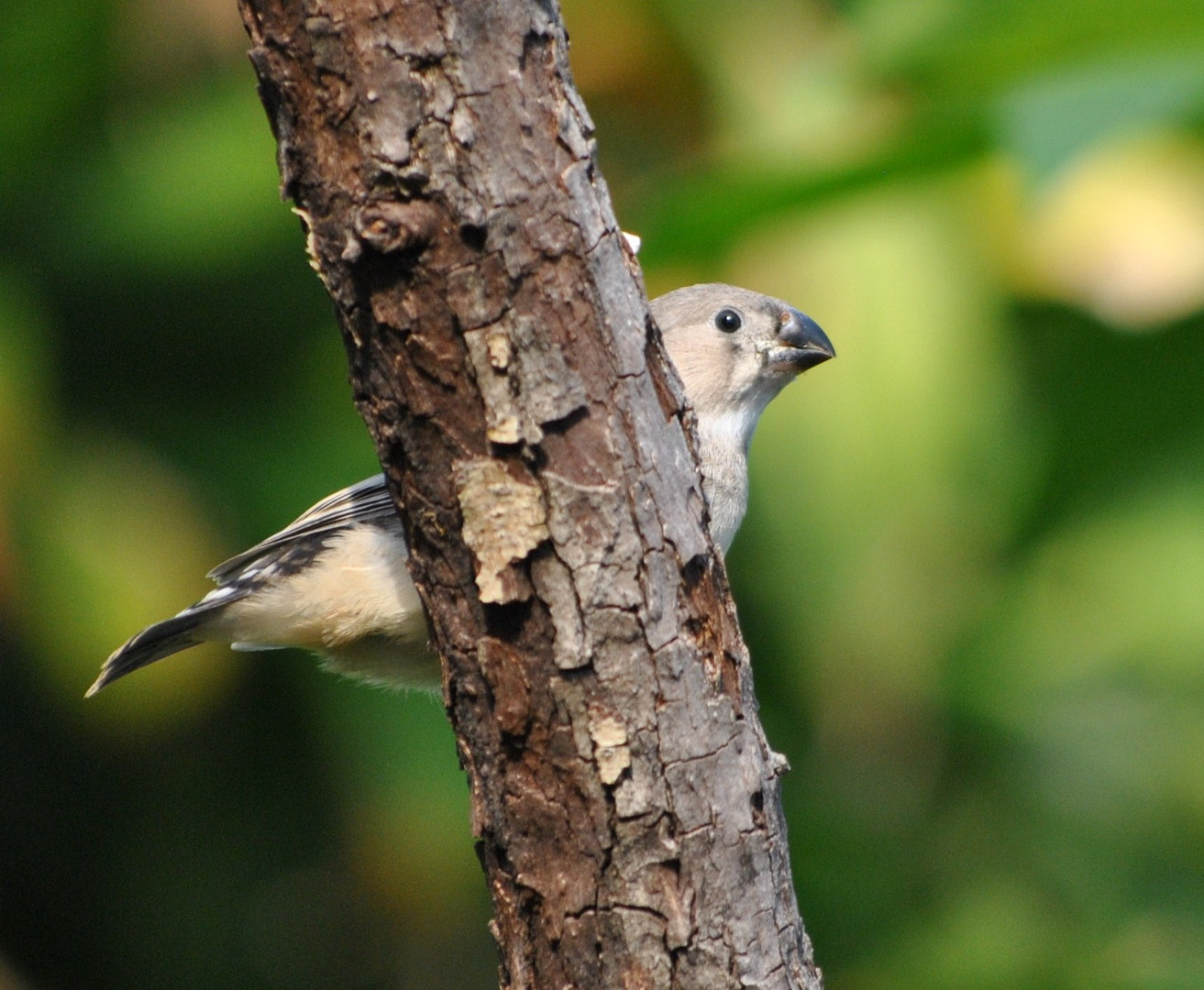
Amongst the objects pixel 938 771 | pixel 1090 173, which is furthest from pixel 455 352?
pixel 938 771

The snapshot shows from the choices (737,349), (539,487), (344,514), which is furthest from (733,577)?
(539,487)

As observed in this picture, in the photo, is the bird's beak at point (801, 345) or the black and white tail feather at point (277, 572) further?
the bird's beak at point (801, 345)

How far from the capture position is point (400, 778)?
5855 mm

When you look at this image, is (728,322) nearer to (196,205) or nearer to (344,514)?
(344,514)

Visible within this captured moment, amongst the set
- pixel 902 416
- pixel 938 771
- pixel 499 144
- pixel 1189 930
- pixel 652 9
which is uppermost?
pixel 652 9

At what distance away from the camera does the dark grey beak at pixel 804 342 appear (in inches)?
177

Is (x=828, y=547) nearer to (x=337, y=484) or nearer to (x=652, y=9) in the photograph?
(x=337, y=484)

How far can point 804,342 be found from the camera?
452cm

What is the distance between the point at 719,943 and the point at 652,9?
5208 mm

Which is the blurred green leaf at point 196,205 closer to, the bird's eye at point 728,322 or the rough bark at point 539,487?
the bird's eye at point 728,322

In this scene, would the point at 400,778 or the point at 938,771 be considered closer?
the point at 400,778

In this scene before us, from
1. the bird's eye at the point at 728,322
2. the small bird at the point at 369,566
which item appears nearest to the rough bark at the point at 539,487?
the small bird at the point at 369,566

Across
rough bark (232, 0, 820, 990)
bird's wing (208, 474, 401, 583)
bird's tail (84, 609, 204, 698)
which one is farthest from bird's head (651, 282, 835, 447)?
rough bark (232, 0, 820, 990)

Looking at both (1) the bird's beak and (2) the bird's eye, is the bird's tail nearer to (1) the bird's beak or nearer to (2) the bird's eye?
(2) the bird's eye
